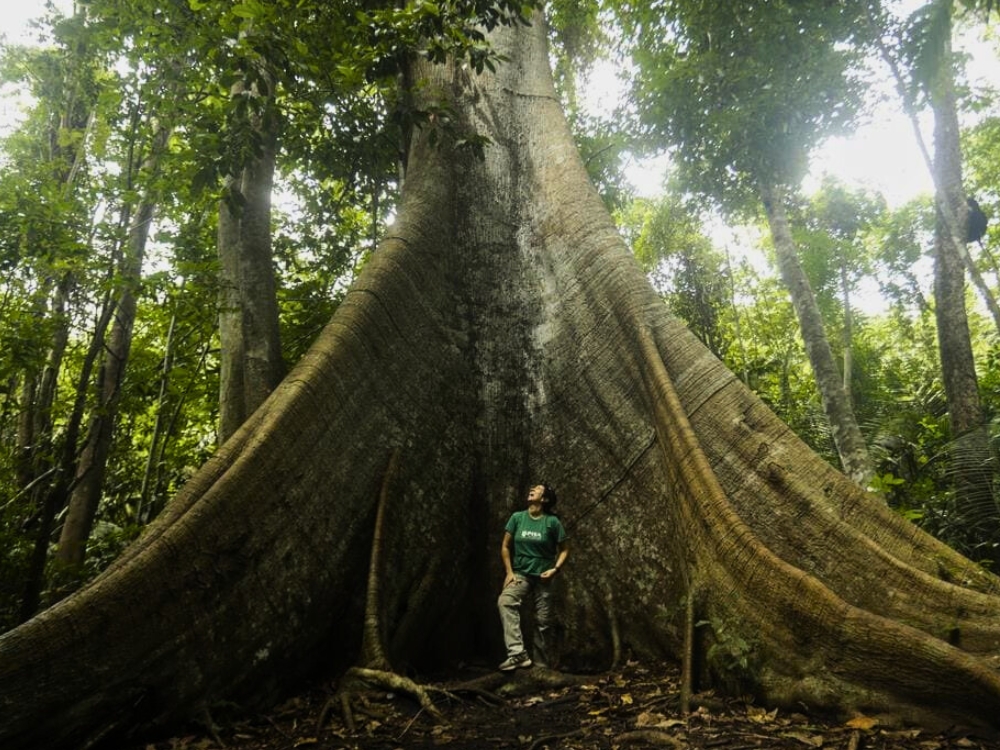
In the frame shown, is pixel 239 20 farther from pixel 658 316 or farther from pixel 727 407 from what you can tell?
pixel 727 407

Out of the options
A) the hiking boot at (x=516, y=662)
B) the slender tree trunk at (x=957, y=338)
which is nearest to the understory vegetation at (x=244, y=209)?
the slender tree trunk at (x=957, y=338)

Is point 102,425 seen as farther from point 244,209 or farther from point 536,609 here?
point 536,609

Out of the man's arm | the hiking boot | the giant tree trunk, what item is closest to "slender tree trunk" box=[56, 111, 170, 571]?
the giant tree trunk

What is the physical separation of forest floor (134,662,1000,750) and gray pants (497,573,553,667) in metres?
0.41

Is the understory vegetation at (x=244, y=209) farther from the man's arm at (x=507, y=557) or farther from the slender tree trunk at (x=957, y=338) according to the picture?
the man's arm at (x=507, y=557)

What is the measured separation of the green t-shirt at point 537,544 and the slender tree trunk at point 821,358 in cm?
374

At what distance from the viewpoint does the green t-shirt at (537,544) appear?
431 cm

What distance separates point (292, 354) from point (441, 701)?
483 cm

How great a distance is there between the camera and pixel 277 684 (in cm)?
344

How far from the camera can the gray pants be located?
417 centimetres

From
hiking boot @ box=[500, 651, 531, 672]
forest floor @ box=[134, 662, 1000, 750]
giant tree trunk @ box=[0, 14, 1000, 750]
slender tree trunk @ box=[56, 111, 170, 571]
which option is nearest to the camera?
forest floor @ box=[134, 662, 1000, 750]

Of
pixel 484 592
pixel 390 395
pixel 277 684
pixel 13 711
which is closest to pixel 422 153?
pixel 390 395

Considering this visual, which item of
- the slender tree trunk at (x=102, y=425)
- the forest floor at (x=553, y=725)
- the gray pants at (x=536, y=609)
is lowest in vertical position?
the forest floor at (x=553, y=725)

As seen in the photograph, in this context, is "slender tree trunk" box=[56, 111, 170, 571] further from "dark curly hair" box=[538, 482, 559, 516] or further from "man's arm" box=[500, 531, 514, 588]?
"dark curly hair" box=[538, 482, 559, 516]
